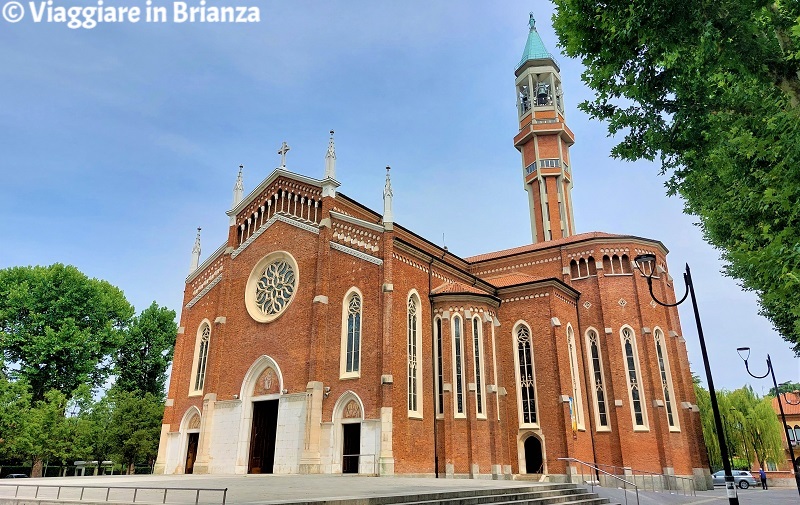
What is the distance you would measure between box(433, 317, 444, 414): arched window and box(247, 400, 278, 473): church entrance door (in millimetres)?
8141

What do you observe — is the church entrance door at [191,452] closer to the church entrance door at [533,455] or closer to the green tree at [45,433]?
the green tree at [45,433]

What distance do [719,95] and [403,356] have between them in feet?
54.1

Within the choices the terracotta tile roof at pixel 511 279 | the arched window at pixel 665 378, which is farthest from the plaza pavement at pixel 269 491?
the terracotta tile roof at pixel 511 279

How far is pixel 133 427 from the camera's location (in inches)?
1459

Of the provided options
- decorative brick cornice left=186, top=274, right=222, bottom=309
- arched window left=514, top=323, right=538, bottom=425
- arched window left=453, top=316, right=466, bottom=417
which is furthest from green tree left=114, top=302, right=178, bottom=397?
arched window left=514, top=323, right=538, bottom=425

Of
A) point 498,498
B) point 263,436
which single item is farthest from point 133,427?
point 498,498

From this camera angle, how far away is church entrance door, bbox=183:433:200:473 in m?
28.3

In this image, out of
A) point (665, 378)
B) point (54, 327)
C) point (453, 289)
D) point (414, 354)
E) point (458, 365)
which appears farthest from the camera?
Answer: point (54, 327)

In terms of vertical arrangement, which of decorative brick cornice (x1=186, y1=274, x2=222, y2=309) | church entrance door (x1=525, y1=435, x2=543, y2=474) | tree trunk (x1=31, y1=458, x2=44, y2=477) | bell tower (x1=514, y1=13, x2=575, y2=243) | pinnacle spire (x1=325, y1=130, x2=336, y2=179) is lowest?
tree trunk (x1=31, y1=458, x2=44, y2=477)

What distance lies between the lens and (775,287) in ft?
30.3

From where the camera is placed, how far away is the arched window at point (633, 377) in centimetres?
2783

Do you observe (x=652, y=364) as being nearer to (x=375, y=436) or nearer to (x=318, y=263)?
(x=375, y=436)

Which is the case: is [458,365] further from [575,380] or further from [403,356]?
[575,380]

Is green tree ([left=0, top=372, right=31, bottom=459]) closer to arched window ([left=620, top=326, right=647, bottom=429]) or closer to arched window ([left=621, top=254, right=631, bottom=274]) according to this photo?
arched window ([left=620, top=326, right=647, bottom=429])
